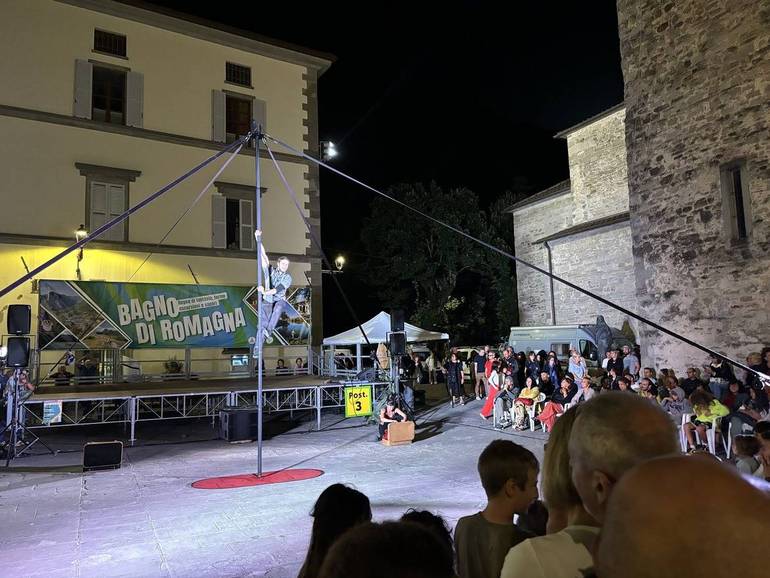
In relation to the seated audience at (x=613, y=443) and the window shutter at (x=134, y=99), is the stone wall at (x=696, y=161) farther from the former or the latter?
the window shutter at (x=134, y=99)

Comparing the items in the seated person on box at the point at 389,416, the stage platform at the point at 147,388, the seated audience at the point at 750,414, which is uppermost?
the stage platform at the point at 147,388

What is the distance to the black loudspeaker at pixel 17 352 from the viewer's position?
30.9 ft

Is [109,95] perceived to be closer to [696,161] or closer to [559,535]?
[696,161]

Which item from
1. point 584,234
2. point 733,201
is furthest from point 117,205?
point 584,234

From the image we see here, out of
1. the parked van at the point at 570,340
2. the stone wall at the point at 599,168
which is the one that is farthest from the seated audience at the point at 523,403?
the stone wall at the point at 599,168

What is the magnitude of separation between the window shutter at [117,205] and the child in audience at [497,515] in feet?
55.9

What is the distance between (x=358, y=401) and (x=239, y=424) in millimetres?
2701

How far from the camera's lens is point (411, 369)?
20.9m

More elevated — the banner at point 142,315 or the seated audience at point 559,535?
the banner at point 142,315

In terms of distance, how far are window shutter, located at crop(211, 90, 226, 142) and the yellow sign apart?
10757mm

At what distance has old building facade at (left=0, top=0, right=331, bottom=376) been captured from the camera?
16.3 meters

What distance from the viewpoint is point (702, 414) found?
880 cm

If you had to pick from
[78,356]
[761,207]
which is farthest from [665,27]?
[78,356]

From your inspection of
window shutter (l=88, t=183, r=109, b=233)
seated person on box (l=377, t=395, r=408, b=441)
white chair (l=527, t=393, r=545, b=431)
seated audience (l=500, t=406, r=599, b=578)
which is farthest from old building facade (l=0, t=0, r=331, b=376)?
seated audience (l=500, t=406, r=599, b=578)
